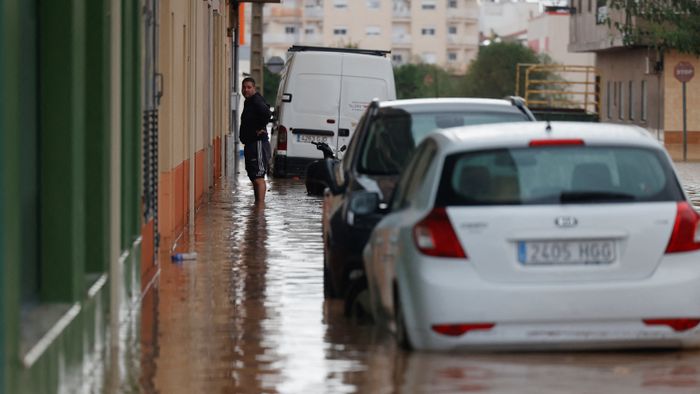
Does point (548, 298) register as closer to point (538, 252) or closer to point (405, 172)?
point (538, 252)

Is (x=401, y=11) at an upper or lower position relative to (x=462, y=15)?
upper

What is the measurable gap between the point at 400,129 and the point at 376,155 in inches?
14.9

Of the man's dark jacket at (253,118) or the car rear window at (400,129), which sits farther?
the man's dark jacket at (253,118)

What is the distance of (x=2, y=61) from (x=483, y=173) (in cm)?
384

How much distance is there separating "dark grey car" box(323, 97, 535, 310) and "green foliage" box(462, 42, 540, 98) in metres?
105

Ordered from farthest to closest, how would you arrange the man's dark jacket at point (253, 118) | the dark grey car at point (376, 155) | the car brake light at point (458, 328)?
the man's dark jacket at point (253, 118) → the dark grey car at point (376, 155) → the car brake light at point (458, 328)

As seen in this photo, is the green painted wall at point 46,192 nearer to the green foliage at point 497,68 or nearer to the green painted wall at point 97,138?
the green painted wall at point 97,138

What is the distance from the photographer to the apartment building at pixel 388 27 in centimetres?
15088

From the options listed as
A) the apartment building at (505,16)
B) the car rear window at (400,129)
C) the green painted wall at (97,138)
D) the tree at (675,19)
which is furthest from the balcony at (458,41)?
the green painted wall at (97,138)

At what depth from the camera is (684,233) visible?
991 centimetres

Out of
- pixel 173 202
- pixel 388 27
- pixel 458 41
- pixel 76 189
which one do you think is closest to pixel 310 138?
pixel 173 202

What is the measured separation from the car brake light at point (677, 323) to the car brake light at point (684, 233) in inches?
14.6

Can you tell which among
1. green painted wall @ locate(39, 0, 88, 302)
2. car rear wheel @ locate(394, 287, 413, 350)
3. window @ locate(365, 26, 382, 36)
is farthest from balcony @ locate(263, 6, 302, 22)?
green painted wall @ locate(39, 0, 88, 302)

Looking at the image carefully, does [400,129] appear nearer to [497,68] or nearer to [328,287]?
[328,287]
